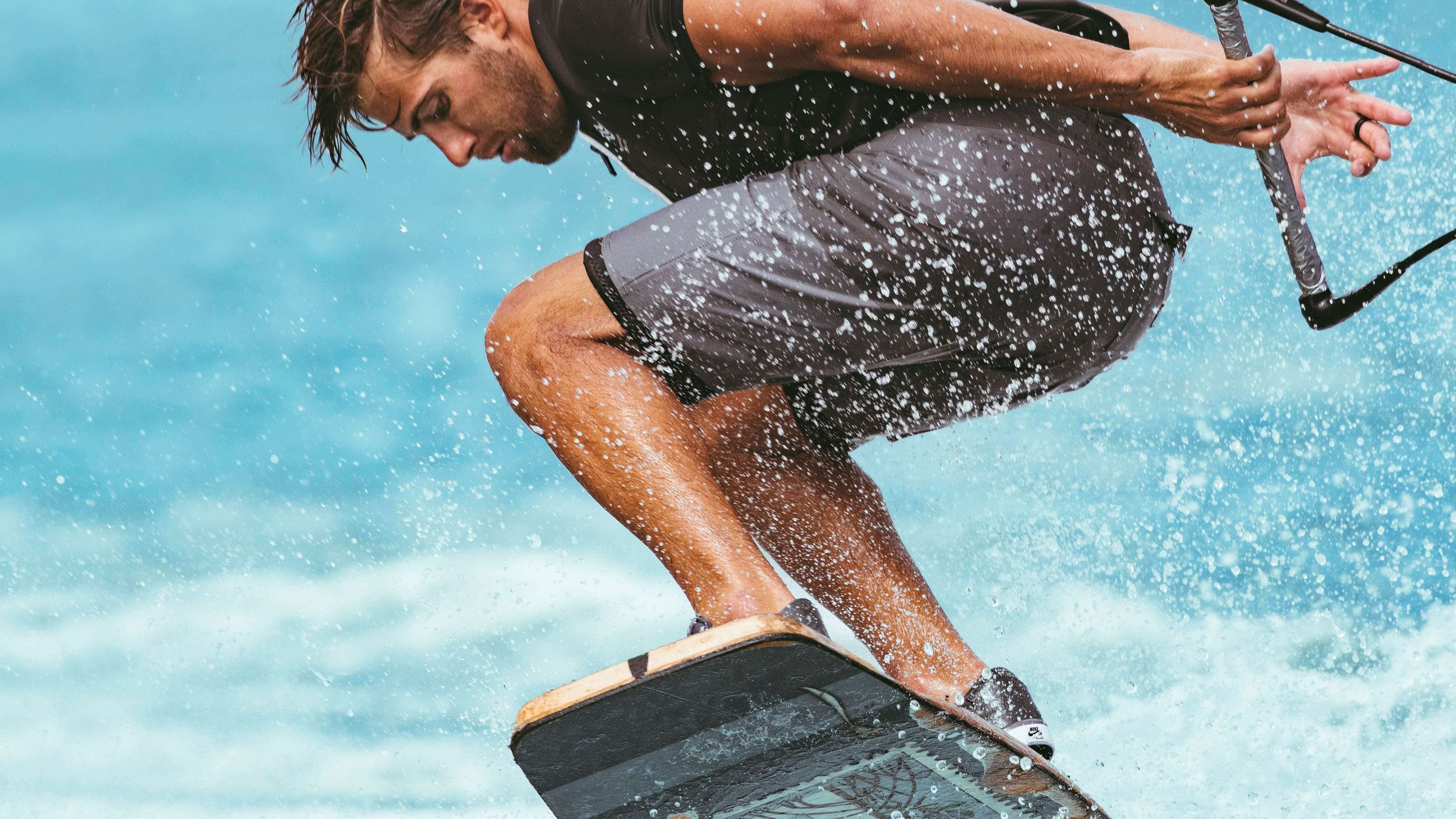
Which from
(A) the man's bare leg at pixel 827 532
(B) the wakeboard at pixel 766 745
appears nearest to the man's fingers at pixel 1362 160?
(A) the man's bare leg at pixel 827 532

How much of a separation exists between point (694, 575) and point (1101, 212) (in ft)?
3.57

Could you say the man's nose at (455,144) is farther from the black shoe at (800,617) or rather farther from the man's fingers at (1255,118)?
the man's fingers at (1255,118)

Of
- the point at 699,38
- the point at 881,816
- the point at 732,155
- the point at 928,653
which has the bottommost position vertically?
the point at 881,816

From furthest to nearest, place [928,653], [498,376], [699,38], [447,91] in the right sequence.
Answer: [928,653] → [447,91] → [498,376] → [699,38]

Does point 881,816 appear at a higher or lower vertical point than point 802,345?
lower

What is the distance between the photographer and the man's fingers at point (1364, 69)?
3.05 meters

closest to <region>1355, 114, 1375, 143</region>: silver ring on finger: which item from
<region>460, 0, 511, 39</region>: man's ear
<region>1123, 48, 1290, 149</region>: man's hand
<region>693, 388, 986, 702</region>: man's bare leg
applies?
<region>1123, 48, 1290, 149</region>: man's hand

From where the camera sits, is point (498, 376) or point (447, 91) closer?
point (498, 376)

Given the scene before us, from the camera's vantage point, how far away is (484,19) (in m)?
2.85

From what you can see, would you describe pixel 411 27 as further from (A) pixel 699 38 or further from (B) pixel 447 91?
(A) pixel 699 38

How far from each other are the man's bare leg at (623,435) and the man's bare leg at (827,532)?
1.74 ft

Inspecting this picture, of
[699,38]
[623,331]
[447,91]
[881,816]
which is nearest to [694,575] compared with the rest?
[623,331]

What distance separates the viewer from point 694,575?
2561 millimetres

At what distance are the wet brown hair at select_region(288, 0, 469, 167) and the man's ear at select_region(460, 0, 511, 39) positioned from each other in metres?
0.01
